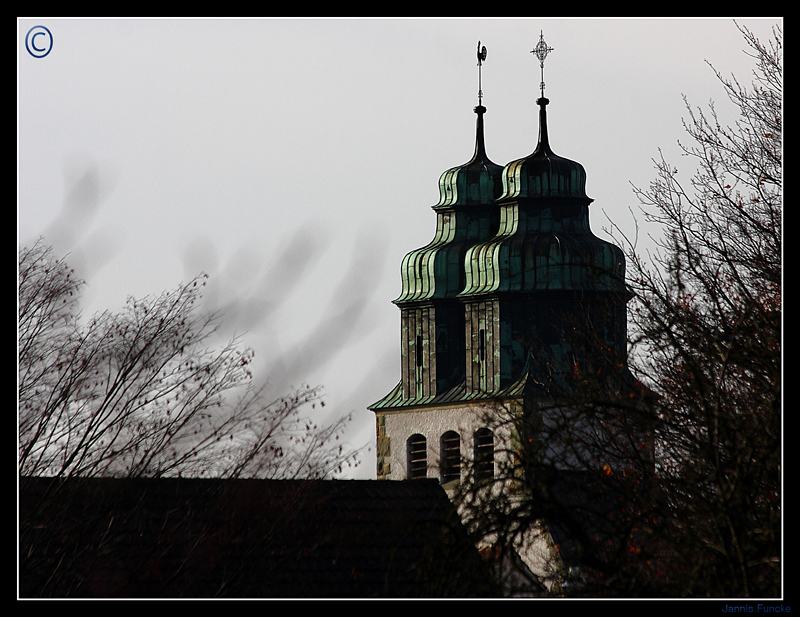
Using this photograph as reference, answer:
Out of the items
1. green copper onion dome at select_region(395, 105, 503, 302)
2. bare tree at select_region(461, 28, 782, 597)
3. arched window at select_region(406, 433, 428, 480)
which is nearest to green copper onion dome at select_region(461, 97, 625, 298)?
green copper onion dome at select_region(395, 105, 503, 302)

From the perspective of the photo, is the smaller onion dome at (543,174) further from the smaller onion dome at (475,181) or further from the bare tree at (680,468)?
the bare tree at (680,468)

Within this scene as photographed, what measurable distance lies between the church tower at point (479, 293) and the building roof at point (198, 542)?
26.6m

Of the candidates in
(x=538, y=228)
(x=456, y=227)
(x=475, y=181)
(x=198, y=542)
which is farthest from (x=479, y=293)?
(x=198, y=542)

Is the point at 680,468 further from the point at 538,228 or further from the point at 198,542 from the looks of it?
the point at 538,228

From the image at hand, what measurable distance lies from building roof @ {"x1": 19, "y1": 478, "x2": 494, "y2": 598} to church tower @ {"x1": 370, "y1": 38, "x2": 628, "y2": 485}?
1048 inches

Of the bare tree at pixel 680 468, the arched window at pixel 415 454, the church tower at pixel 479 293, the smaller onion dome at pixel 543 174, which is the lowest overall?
the bare tree at pixel 680 468

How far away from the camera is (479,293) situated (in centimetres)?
5425

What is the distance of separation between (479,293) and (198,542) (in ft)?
118

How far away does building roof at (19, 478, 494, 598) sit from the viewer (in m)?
17.0

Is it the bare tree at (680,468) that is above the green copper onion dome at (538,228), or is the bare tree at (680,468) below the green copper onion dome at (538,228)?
below

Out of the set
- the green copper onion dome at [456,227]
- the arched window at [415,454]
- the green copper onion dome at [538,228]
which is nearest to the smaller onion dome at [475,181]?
the green copper onion dome at [456,227]

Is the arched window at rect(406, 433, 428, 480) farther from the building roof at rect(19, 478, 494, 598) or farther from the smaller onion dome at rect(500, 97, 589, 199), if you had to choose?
the building roof at rect(19, 478, 494, 598)

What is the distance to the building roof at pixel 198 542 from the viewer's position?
55.8 feet
